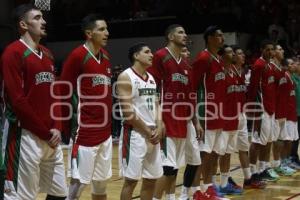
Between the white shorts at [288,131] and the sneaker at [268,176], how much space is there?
23.7 inches

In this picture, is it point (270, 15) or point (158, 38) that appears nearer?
point (158, 38)

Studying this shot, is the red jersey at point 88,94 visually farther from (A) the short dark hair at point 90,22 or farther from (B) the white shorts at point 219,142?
(B) the white shorts at point 219,142

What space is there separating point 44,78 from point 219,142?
3003 millimetres

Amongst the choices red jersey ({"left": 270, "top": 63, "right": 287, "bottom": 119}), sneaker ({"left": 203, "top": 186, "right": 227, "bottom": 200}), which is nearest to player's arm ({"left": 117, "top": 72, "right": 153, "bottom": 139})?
sneaker ({"left": 203, "top": 186, "right": 227, "bottom": 200})

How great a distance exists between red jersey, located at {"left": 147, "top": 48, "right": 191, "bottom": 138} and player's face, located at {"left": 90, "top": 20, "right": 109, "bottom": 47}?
901 mm

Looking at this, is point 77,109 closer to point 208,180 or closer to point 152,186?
point 152,186

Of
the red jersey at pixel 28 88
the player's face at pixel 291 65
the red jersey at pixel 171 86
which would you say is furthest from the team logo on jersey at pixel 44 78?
the player's face at pixel 291 65

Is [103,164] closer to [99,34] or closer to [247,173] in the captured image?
Result: [99,34]

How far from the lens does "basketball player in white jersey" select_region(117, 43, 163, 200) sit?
4.74 m

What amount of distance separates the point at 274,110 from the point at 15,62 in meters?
4.58

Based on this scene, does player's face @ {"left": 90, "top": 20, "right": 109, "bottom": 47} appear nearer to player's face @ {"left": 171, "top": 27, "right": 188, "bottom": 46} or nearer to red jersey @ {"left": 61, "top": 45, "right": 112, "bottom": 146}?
red jersey @ {"left": 61, "top": 45, "right": 112, "bottom": 146}

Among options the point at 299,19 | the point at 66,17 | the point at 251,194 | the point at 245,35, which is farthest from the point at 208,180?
the point at 66,17

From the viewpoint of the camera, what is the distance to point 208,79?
246 inches

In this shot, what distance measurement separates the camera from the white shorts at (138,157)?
4.71 meters
